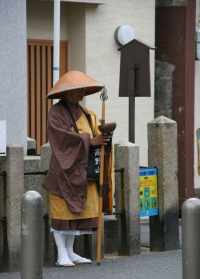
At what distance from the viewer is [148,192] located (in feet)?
34.7

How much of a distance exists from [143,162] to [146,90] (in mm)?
3482

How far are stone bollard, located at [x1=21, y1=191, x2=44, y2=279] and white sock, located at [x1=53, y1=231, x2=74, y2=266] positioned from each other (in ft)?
8.03

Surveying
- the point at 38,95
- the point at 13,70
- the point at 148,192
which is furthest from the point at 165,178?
the point at 38,95

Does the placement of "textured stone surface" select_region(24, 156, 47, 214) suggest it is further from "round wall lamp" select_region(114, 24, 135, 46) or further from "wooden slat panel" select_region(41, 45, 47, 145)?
"round wall lamp" select_region(114, 24, 135, 46)

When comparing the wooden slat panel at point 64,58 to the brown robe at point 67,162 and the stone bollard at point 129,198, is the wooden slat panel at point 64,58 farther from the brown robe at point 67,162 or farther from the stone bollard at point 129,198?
the brown robe at point 67,162

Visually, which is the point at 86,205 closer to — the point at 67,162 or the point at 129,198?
the point at 67,162

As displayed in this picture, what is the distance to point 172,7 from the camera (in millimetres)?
14781

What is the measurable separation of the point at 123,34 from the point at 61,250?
16.7ft

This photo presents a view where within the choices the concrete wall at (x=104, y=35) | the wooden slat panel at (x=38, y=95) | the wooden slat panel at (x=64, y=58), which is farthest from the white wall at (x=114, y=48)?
the wooden slat panel at (x=38, y=95)

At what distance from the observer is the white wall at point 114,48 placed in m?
13.8

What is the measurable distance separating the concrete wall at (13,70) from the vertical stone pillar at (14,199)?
94 centimetres

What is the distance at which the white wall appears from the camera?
13766mm

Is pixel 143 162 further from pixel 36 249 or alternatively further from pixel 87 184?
pixel 36 249

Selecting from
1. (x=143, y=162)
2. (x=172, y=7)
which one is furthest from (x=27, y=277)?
A: (x=172, y=7)
